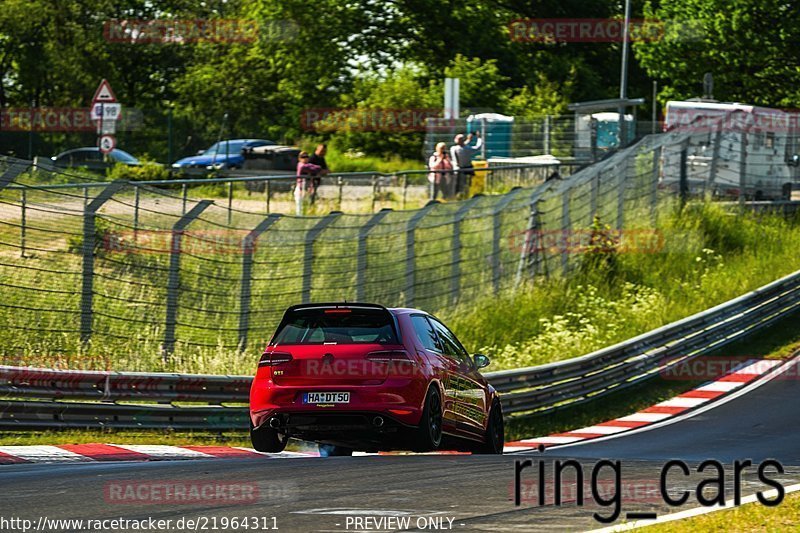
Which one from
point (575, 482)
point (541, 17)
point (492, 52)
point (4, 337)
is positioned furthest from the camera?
point (541, 17)

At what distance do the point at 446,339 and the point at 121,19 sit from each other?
6607cm

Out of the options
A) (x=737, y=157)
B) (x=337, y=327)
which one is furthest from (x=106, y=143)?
(x=337, y=327)

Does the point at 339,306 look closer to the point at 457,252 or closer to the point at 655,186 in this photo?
the point at 457,252

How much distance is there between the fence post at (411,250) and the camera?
20953 mm

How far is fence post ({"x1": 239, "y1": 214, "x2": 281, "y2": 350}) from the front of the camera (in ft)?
59.4

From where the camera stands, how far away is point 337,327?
42.9ft

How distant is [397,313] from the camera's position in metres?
13.2

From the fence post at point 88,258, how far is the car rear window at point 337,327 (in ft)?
11.3

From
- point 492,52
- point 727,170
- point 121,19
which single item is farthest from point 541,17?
point 727,170

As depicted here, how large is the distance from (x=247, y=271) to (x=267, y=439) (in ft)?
16.6

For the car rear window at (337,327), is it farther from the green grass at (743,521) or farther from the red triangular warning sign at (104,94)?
the red triangular warning sign at (104,94)

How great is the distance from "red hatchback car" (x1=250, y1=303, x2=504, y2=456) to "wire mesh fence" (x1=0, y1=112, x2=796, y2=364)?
3302 mm

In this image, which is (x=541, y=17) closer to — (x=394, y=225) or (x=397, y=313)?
(x=394, y=225)

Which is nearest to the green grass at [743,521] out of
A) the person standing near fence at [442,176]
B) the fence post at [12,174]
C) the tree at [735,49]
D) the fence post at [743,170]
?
the fence post at [12,174]
